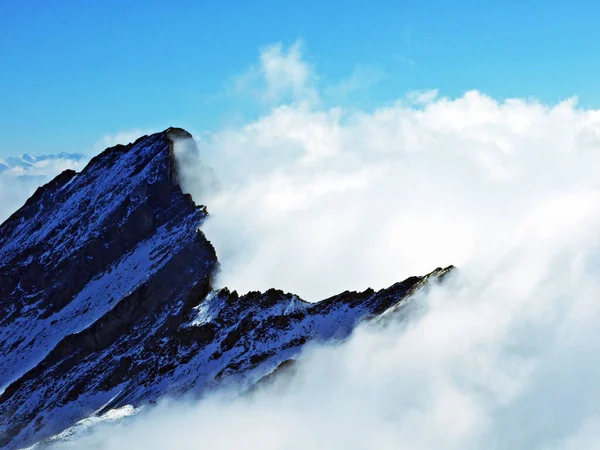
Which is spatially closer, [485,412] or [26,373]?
[485,412]

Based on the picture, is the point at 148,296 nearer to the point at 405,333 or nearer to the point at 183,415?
the point at 183,415

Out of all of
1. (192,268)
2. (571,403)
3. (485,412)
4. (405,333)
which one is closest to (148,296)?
(192,268)

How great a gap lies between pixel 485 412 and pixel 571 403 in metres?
24.9

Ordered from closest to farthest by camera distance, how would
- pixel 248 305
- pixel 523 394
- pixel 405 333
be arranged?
pixel 405 333 < pixel 248 305 < pixel 523 394

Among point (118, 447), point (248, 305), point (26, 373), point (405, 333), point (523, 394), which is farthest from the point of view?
point (26, 373)

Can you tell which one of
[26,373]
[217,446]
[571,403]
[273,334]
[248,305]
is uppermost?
[26,373]

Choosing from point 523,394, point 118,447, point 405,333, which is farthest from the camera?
point 523,394

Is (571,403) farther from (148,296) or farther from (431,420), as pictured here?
(148,296)

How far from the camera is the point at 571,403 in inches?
7106

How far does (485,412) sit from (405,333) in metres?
31.1

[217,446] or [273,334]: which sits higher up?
[273,334]

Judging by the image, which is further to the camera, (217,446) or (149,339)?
(149,339)

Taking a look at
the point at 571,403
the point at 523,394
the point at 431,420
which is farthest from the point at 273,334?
the point at 571,403

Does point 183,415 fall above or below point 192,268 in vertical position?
below
